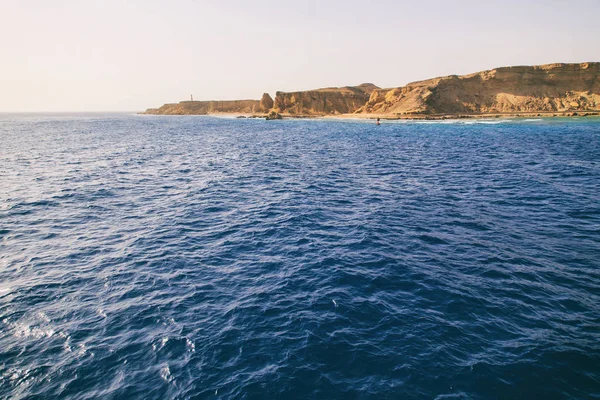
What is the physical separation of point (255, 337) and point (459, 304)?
28.3 feet

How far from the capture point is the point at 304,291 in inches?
599

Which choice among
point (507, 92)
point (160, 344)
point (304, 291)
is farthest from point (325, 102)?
point (160, 344)

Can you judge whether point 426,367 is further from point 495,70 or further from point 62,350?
point 495,70

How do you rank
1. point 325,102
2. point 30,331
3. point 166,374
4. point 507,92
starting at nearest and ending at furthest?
1. point 166,374
2. point 30,331
3. point 507,92
4. point 325,102

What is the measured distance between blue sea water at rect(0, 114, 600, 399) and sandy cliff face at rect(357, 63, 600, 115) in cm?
12114

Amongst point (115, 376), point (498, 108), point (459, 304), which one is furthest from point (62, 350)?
point (498, 108)

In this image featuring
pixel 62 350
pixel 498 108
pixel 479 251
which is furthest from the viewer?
pixel 498 108

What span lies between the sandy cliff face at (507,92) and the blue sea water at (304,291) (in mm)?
121144

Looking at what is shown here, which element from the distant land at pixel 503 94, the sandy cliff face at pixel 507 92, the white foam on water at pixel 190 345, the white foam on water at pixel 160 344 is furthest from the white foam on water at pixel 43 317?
the sandy cliff face at pixel 507 92

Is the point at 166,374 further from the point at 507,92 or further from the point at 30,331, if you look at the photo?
the point at 507,92

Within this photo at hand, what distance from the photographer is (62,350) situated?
38.2 feet

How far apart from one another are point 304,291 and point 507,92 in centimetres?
15724

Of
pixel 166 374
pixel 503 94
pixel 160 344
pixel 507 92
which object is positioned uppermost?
pixel 507 92

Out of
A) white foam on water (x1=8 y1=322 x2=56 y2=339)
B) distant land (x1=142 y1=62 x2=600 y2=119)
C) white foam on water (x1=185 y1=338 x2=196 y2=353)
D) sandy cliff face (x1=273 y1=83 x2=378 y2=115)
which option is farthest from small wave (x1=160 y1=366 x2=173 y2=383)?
sandy cliff face (x1=273 y1=83 x2=378 y2=115)
